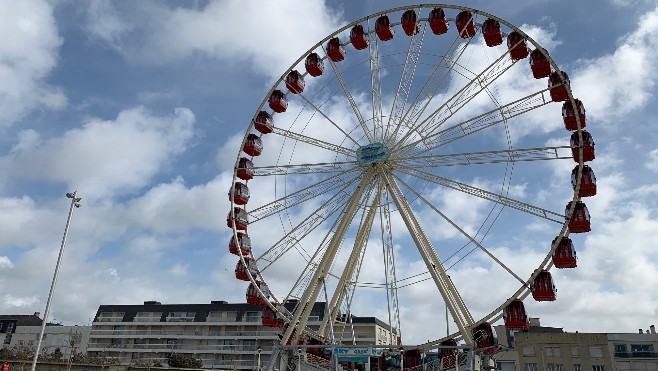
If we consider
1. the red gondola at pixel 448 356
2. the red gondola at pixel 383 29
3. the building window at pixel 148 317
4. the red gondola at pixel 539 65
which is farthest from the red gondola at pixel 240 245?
the building window at pixel 148 317

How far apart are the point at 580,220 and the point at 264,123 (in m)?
21.2

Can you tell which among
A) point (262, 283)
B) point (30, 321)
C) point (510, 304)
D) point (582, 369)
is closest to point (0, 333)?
point (30, 321)

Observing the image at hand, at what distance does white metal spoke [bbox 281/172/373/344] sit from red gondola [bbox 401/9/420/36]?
9.86m

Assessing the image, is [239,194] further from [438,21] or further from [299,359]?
[438,21]

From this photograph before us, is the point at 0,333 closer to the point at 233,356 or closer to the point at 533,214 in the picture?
the point at 233,356

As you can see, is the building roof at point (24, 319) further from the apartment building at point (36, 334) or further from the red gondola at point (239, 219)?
the red gondola at point (239, 219)

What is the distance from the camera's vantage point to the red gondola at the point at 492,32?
34162mm

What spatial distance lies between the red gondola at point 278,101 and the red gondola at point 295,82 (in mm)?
849

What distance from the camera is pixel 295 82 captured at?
38.3 meters

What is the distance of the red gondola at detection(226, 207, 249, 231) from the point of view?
124 ft

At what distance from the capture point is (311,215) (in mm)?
36000

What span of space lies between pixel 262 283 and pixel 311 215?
19.4ft

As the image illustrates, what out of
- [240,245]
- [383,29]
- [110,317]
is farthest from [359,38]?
[110,317]

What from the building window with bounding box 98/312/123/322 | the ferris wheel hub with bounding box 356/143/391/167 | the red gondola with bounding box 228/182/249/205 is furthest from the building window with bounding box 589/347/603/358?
the building window with bounding box 98/312/123/322
